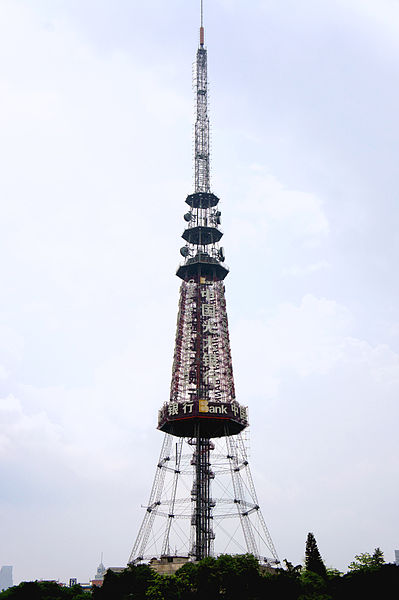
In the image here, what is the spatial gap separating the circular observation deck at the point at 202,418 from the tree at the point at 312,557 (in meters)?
21.6

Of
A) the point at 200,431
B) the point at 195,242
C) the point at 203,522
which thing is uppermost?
the point at 195,242

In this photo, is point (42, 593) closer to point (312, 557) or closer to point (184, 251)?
point (312, 557)

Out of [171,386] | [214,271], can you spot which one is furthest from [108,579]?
[214,271]

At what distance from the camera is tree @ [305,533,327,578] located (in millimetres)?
100438

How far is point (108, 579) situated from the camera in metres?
83.4

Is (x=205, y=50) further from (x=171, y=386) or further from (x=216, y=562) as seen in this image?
(x=216, y=562)

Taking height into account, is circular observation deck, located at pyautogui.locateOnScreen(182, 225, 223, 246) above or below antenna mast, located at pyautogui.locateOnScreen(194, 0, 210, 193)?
below

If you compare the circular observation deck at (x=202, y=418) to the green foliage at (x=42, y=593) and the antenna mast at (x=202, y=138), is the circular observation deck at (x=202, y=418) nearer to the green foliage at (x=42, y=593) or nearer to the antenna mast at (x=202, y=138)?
the green foliage at (x=42, y=593)

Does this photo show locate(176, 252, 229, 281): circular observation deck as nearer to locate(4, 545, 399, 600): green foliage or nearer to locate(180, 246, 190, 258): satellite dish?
locate(180, 246, 190, 258): satellite dish

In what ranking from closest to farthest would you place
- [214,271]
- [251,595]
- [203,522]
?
[251,595] < [203,522] < [214,271]

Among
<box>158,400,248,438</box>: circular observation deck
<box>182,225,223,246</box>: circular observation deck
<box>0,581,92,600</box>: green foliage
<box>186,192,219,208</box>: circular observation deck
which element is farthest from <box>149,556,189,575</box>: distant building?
<box>186,192,219,208</box>: circular observation deck

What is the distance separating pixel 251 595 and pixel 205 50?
347 ft

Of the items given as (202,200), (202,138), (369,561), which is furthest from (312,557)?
(202,138)

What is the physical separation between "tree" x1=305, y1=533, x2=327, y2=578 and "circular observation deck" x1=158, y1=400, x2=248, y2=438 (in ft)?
70.7
